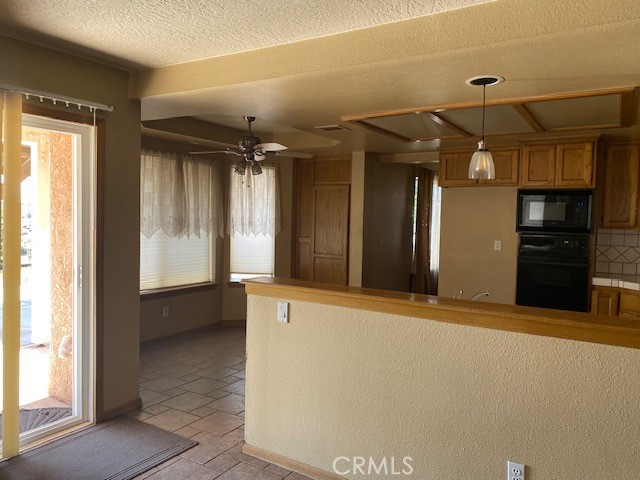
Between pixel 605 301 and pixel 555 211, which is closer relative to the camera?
pixel 605 301

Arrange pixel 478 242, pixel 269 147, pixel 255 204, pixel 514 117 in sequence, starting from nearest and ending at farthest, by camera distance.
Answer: pixel 514 117
pixel 269 147
pixel 478 242
pixel 255 204

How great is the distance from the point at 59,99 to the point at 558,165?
427 cm

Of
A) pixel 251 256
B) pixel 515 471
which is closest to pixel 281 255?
pixel 251 256

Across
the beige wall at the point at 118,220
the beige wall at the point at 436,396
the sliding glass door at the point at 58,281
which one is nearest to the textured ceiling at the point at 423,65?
A: the beige wall at the point at 118,220

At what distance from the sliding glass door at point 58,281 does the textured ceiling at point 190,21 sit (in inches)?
25.0

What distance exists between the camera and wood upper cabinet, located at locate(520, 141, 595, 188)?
4484 millimetres

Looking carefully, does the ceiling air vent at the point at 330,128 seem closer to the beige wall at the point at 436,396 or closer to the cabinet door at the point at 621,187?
the beige wall at the point at 436,396

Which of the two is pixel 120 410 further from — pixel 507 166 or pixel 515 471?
pixel 507 166

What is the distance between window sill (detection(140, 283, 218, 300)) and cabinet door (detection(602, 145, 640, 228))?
4469 mm

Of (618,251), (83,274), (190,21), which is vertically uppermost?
(190,21)

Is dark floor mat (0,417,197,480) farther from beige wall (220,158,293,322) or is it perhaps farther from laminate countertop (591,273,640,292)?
laminate countertop (591,273,640,292)

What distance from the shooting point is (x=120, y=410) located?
11.3 ft

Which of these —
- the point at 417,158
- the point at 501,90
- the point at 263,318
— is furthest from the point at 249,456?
the point at 417,158

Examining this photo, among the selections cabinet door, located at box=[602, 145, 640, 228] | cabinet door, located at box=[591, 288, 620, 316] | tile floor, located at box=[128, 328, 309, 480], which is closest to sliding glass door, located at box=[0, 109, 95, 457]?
tile floor, located at box=[128, 328, 309, 480]
